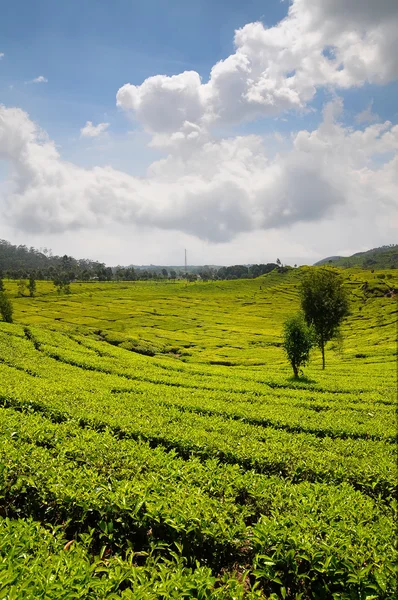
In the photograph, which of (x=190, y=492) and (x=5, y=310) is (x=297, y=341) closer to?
(x=190, y=492)

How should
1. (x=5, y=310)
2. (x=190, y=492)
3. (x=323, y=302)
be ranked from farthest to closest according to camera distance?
(x=5, y=310) → (x=323, y=302) → (x=190, y=492)

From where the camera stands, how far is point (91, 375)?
25.9m

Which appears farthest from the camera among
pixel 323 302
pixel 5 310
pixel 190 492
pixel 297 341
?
pixel 5 310

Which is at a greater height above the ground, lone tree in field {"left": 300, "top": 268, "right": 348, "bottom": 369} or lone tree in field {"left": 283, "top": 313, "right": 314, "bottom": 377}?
lone tree in field {"left": 300, "top": 268, "right": 348, "bottom": 369}

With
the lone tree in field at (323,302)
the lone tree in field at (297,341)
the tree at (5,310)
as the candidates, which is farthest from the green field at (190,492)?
the tree at (5,310)

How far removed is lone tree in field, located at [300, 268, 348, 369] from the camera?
45750 millimetres

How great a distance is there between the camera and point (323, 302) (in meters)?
45.7

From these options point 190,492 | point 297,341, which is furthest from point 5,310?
point 190,492

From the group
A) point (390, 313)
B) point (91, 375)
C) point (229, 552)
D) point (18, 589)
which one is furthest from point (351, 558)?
point (390, 313)

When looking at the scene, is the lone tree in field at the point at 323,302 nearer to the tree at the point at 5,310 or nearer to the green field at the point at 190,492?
the green field at the point at 190,492

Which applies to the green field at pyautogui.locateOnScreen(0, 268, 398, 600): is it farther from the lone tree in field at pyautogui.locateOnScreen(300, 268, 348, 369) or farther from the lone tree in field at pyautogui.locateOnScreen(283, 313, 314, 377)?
the lone tree in field at pyautogui.locateOnScreen(300, 268, 348, 369)

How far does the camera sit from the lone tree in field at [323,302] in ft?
150

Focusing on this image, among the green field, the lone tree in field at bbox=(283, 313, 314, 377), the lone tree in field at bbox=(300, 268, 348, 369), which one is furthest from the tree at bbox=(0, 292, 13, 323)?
the lone tree in field at bbox=(300, 268, 348, 369)

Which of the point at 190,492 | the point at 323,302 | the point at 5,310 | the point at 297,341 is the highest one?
the point at 323,302
